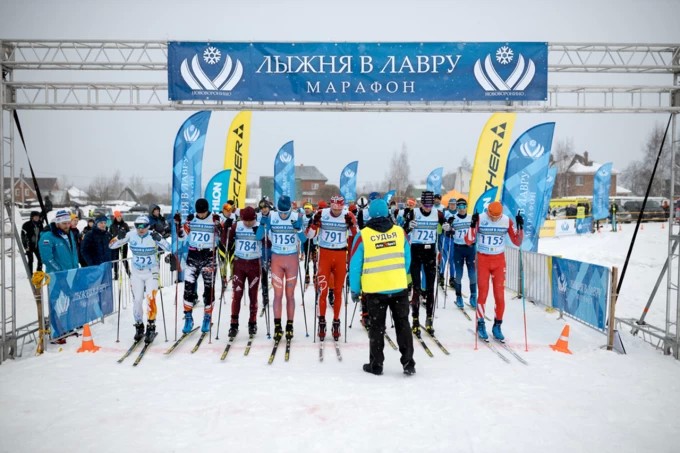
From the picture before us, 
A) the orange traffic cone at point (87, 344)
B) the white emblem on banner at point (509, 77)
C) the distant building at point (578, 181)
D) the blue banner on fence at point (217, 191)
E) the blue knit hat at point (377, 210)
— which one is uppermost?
the distant building at point (578, 181)

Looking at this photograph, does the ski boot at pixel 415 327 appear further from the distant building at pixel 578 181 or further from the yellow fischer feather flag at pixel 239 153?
the distant building at pixel 578 181

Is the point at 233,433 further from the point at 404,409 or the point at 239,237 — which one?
the point at 239,237

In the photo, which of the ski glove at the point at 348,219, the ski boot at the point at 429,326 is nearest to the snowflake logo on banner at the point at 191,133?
the ski glove at the point at 348,219

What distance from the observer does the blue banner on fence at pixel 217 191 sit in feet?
42.5

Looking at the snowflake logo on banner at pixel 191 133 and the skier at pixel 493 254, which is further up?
the snowflake logo on banner at pixel 191 133

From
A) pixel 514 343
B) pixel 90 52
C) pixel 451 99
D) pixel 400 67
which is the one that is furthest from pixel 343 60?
pixel 514 343

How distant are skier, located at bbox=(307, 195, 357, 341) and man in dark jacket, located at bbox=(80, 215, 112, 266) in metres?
7.58

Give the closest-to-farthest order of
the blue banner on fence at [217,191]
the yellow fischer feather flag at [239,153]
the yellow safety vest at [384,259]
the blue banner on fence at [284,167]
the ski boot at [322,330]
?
the yellow safety vest at [384,259]
the ski boot at [322,330]
the blue banner on fence at [217,191]
the yellow fischer feather flag at [239,153]
the blue banner on fence at [284,167]

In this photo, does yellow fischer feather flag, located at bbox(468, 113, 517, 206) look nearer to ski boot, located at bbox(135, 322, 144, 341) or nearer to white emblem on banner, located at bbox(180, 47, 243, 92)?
white emblem on banner, located at bbox(180, 47, 243, 92)

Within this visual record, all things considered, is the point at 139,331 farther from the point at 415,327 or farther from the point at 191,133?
the point at 191,133

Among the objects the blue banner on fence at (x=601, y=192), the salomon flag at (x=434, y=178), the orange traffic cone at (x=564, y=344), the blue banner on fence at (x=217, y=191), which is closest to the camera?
the orange traffic cone at (x=564, y=344)

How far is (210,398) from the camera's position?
5.21m

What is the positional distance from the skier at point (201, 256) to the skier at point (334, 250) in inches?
77.0

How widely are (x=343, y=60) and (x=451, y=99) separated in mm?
2106
